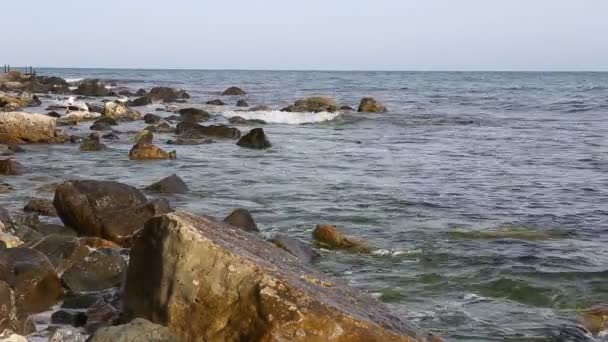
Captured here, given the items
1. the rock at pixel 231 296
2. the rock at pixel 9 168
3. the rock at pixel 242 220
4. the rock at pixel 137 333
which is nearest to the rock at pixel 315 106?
the rock at pixel 9 168

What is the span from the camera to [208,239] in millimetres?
4684

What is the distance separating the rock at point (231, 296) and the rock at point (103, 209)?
3367 millimetres

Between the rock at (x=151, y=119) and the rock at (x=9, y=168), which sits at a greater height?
the rock at (x=9, y=168)

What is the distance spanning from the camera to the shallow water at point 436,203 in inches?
277

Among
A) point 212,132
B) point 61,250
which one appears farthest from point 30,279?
point 212,132

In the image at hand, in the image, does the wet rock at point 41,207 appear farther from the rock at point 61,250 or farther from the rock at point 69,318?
the rock at point 69,318

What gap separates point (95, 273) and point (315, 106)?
2757 cm

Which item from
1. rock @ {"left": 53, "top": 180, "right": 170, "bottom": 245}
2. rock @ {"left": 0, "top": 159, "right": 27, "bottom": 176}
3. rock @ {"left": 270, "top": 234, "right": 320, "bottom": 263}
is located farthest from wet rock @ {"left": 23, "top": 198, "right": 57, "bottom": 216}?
rock @ {"left": 0, "top": 159, "right": 27, "bottom": 176}

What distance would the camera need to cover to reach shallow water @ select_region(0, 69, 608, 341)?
277 inches

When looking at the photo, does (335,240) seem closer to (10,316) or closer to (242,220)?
(242,220)

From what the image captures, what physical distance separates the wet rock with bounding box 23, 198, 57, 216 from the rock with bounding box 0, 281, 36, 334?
437cm

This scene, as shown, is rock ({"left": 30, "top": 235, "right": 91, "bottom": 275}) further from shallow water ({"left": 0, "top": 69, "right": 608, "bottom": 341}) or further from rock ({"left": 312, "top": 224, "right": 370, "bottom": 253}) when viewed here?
rock ({"left": 312, "top": 224, "right": 370, "bottom": 253})

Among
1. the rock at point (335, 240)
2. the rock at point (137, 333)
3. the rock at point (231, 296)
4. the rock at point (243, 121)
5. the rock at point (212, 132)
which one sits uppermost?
the rock at point (231, 296)

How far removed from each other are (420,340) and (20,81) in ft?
183
